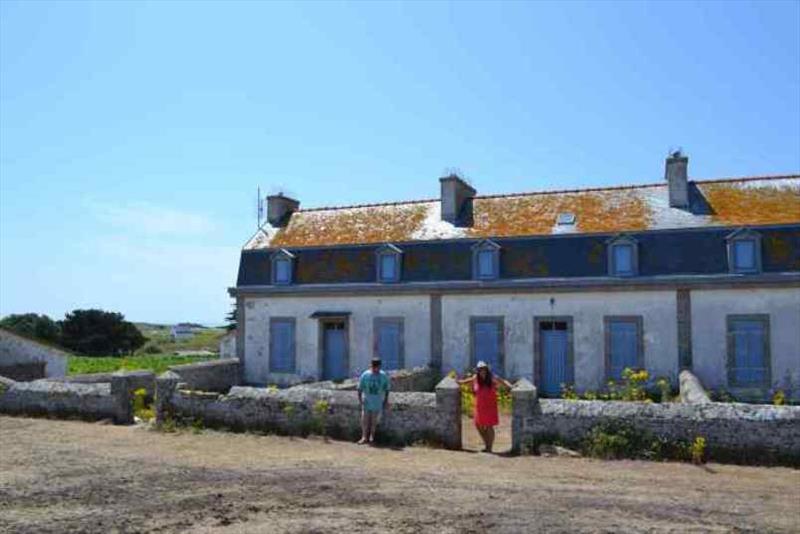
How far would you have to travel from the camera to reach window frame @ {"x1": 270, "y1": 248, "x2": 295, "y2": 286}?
74.1 feet

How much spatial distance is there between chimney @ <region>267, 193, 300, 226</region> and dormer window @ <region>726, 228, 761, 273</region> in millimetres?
14360

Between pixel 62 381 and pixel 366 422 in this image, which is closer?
pixel 366 422

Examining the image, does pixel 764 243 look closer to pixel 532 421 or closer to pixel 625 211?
pixel 625 211

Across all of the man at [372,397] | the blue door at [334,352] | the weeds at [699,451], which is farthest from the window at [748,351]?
the blue door at [334,352]

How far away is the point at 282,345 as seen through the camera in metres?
22.6

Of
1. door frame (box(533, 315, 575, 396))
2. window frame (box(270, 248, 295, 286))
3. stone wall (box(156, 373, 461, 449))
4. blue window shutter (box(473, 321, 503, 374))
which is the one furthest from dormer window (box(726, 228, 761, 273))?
window frame (box(270, 248, 295, 286))

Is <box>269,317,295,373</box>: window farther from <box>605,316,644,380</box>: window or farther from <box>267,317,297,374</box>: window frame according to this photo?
<box>605,316,644,380</box>: window

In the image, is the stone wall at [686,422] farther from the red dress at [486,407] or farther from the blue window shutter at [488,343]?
the blue window shutter at [488,343]

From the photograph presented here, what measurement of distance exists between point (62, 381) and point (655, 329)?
48.2 ft

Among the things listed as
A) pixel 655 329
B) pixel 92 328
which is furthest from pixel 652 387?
pixel 92 328

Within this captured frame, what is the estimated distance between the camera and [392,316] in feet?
69.7

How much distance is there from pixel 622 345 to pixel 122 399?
12.4 meters

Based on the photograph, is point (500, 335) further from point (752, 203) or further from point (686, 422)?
point (686, 422)

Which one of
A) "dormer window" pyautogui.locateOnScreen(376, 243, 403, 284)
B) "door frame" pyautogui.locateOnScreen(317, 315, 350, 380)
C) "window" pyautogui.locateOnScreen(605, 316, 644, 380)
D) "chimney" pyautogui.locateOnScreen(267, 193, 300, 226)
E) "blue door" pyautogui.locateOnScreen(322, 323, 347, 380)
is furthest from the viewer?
"chimney" pyautogui.locateOnScreen(267, 193, 300, 226)
